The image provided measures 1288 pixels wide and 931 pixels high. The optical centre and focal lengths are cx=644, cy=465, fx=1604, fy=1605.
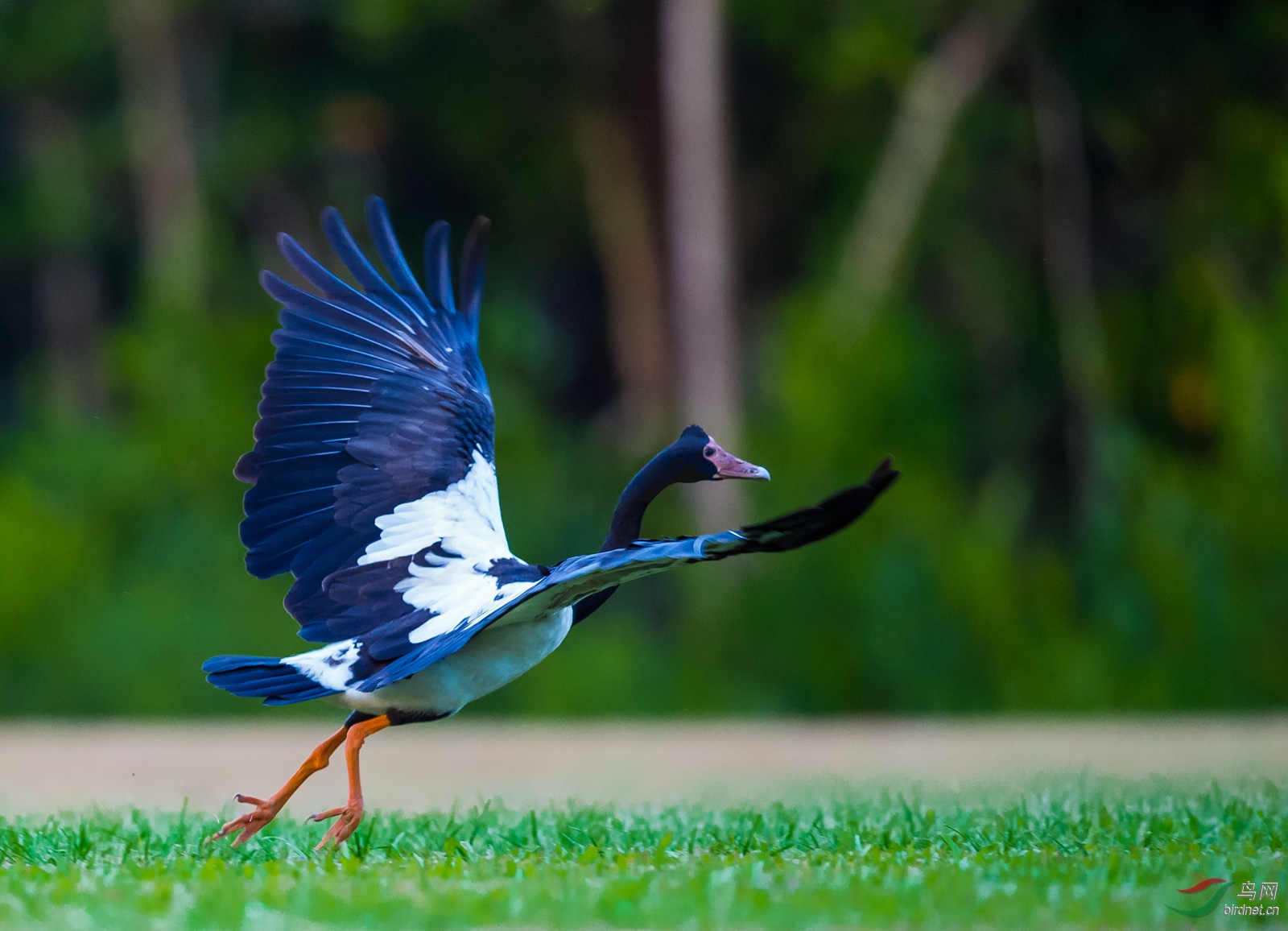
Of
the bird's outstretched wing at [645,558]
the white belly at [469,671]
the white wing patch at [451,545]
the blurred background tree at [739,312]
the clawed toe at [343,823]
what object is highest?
the blurred background tree at [739,312]

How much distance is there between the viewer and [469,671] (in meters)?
4.58

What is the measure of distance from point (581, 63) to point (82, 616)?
7.63 meters

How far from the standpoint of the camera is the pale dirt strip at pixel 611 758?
6.95 m

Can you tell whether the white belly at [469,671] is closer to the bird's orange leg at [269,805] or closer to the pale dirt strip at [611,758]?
the bird's orange leg at [269,805]

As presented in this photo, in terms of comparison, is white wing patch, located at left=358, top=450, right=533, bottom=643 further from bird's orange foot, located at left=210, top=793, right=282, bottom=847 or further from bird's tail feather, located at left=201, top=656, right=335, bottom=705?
bird's orange foot, located at left=210, top=793, right=282, bottom=847

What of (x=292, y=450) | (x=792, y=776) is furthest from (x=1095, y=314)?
(x=292, y=450)

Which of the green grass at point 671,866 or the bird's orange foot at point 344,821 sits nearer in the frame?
the green grass at point 671,866

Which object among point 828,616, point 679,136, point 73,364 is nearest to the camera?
point 828,616

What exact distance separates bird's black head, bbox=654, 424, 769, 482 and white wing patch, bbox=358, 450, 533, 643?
580mm

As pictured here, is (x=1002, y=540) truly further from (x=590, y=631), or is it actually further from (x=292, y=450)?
(x=292, y=450)

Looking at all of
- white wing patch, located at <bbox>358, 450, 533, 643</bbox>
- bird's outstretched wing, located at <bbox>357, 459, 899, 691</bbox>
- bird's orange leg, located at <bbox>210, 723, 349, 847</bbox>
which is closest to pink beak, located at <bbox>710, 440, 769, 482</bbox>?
bird's outstretched wing, located at <bbox>357, 459, 899, 691</bbox>

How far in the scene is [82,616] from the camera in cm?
1074

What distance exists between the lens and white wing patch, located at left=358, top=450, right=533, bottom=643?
4.65 meters

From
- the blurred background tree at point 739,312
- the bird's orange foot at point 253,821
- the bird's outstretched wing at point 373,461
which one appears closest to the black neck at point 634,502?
the bird's outstretched wing at point 373,461
